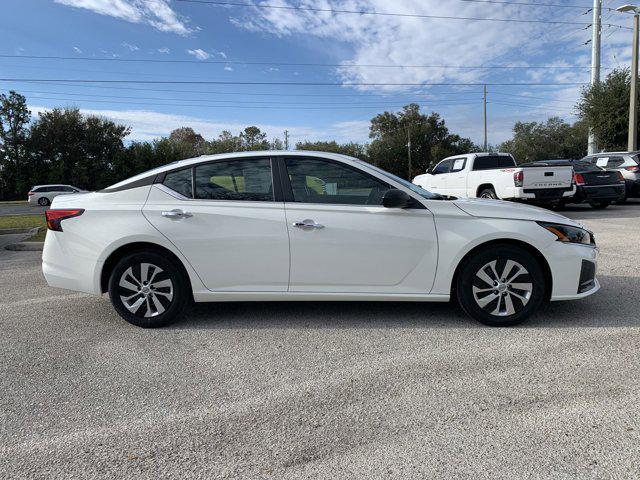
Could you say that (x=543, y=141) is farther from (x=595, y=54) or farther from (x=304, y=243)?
(x=304, y=243)

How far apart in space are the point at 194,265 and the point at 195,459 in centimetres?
214

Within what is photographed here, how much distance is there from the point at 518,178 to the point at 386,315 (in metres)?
9.18

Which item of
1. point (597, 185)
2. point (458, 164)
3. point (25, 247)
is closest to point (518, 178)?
point (458, 164)

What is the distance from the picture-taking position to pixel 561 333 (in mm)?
4035

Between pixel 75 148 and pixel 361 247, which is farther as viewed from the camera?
pixel 75 148

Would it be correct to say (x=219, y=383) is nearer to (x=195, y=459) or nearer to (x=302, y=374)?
(x=302, y=374)

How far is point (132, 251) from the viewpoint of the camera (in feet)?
14.4

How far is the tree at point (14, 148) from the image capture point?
44594 mm

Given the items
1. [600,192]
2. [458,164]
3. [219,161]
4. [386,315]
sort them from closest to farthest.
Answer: [219,161]
[386,315]
[600,192]
[458,164]

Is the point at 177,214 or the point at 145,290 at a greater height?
the point at 177,214

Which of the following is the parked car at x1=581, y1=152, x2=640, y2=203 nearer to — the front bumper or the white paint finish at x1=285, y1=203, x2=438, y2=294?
the front bumper

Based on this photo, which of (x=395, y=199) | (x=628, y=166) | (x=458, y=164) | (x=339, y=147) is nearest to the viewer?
(x=395, y=199)

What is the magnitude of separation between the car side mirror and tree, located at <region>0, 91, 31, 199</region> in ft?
162

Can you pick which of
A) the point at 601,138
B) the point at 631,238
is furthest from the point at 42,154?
the point at 631,238
